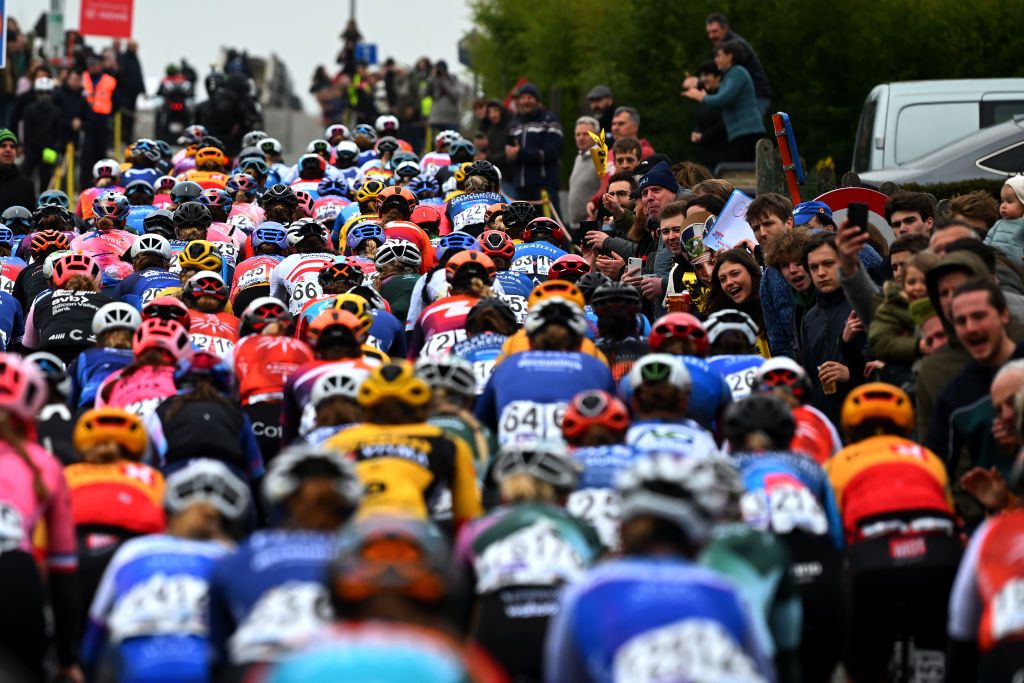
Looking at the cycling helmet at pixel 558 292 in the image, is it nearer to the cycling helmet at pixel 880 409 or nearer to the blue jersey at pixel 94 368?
the blue jersey at pixel 94 368

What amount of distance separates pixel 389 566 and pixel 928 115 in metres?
19.6

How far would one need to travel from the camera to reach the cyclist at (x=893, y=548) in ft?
34.7

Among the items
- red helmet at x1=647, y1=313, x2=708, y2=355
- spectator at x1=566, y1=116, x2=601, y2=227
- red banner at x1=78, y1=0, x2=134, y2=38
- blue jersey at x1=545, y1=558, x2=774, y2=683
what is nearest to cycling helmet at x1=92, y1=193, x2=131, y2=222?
spectator at x1=566, y1=116, x2=601, y2=227

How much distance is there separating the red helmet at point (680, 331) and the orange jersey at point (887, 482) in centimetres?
221

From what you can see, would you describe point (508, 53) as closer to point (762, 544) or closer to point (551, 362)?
point (551, 362)

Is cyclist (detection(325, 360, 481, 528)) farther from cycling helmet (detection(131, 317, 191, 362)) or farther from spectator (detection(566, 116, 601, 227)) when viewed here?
spectator (detection(566, 116, 601, 227))

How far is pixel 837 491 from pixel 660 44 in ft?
90.4

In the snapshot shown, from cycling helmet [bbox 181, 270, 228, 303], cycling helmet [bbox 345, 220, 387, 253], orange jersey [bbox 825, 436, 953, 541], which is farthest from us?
cycling helmet [bbox 345, 220, 387, 253]

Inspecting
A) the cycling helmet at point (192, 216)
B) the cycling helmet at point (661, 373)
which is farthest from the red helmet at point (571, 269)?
the cycling helmet at point (661, 373)

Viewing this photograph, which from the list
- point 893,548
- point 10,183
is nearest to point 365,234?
point 10,183

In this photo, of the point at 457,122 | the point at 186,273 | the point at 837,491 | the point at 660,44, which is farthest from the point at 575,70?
the point at 837,491

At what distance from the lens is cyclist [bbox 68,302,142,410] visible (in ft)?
48.2

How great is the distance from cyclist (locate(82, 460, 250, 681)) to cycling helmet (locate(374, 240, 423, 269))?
9.42 m

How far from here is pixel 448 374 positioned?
12.4 metres
